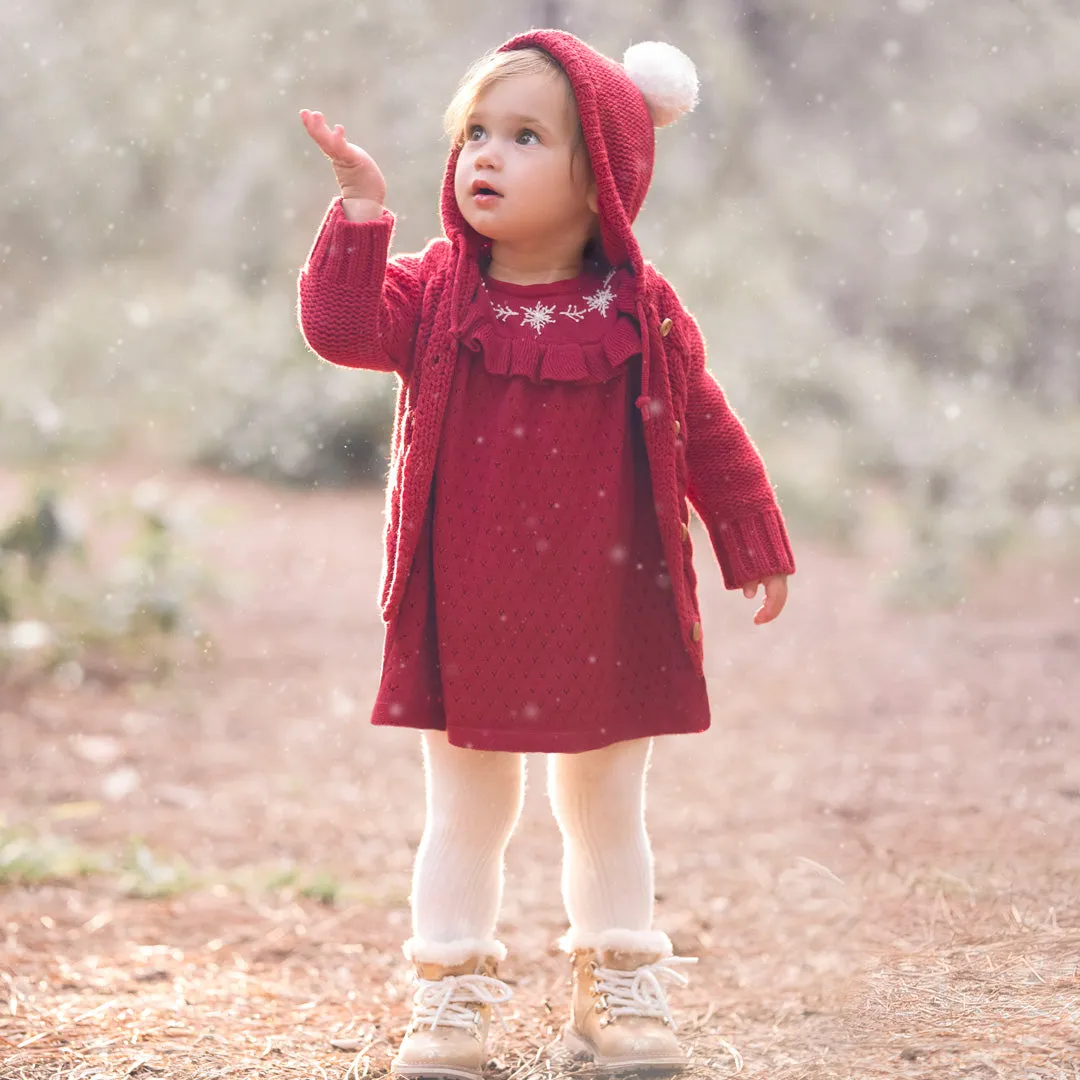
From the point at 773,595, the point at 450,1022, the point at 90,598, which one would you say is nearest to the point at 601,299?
the point at 773,595

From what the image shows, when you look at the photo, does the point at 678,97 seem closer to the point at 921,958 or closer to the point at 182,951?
the point at 921,958

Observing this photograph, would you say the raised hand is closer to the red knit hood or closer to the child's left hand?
the red knit hood

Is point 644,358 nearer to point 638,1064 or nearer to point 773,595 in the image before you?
point 773,595

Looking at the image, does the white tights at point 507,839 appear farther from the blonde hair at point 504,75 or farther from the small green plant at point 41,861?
the small green plant at point 41,861

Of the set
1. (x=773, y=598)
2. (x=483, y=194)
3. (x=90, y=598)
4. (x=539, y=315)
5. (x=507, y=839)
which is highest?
(x=483, y=194)

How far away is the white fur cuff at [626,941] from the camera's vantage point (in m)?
2.03

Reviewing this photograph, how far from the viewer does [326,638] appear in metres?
5.23

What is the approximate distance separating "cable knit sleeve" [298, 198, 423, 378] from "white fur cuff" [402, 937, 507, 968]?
79cm

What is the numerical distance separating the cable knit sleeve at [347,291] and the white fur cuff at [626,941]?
854mm

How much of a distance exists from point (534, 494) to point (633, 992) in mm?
709

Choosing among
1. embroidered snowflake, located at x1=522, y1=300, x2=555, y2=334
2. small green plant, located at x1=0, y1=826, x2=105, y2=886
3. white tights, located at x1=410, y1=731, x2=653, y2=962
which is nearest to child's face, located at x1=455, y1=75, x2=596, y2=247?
embroidered snowflake, located at x1=522, y1=300, x2=555, y2=334

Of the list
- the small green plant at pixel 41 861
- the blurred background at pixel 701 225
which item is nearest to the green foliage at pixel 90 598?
the small green plant at pixel 41 861

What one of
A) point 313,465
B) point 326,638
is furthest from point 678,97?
point 313,465

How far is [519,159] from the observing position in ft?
6.12
